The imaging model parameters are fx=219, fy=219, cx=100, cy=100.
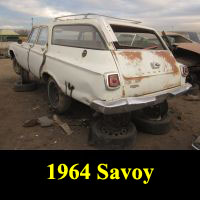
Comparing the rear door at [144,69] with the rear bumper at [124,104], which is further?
the rear door at [144,69]

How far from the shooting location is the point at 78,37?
388 cm

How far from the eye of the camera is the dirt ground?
11.4ft

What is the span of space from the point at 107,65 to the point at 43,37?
2498mm

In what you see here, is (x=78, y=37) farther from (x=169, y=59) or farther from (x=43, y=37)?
(x=169, y=59)

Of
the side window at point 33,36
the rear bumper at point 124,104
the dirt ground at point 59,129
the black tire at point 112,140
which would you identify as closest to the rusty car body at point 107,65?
the rear bumper at point 124,104

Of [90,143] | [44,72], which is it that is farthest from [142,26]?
[90,143]

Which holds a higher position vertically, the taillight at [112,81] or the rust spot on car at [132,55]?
the rust spot on car at [132,55]

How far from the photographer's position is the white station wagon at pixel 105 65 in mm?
2971

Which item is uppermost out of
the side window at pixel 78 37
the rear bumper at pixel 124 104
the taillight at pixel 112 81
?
the side window at pixel 78 37

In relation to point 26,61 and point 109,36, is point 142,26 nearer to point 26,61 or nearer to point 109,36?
point 109,36

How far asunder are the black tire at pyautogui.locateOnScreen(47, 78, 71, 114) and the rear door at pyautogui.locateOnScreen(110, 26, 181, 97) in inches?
55.5

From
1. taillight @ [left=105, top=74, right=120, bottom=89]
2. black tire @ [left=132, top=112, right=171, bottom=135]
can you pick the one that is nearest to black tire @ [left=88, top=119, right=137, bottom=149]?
black tire @ [left=132, top=112, right=171, bottom=135]

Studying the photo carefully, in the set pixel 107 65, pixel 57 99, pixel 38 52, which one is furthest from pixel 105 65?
pixel 38 52

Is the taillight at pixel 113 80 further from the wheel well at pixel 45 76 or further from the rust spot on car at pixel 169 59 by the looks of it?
the wheel well at pixel 45 76
